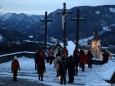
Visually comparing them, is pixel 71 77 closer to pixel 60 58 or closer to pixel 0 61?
pixel 60 58

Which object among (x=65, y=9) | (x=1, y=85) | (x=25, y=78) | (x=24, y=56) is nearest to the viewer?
(x=1, y=85)

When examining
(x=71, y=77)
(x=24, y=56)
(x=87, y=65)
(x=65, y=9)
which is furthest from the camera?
(x=24, y=56)

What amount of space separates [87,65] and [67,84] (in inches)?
464

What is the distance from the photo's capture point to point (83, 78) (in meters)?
24.6

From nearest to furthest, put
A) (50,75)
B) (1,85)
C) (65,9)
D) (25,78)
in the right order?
(1,85) → (25,78) → (50,75) → (65,9)

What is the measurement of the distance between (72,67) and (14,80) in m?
3.40

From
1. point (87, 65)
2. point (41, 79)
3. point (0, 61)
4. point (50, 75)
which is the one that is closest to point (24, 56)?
point (0, 61)

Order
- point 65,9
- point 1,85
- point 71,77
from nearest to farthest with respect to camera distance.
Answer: point 1,85
point 71,77
point 65,9

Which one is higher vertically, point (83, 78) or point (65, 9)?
point (65, 9)

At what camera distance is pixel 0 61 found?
1379 inches

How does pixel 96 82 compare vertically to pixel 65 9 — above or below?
below

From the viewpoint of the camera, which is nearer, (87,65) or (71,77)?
(71,77)

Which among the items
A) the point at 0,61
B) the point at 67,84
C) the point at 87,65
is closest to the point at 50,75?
the point at 67,84

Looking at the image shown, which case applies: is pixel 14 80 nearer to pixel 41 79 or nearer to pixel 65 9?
pixel 41 79
